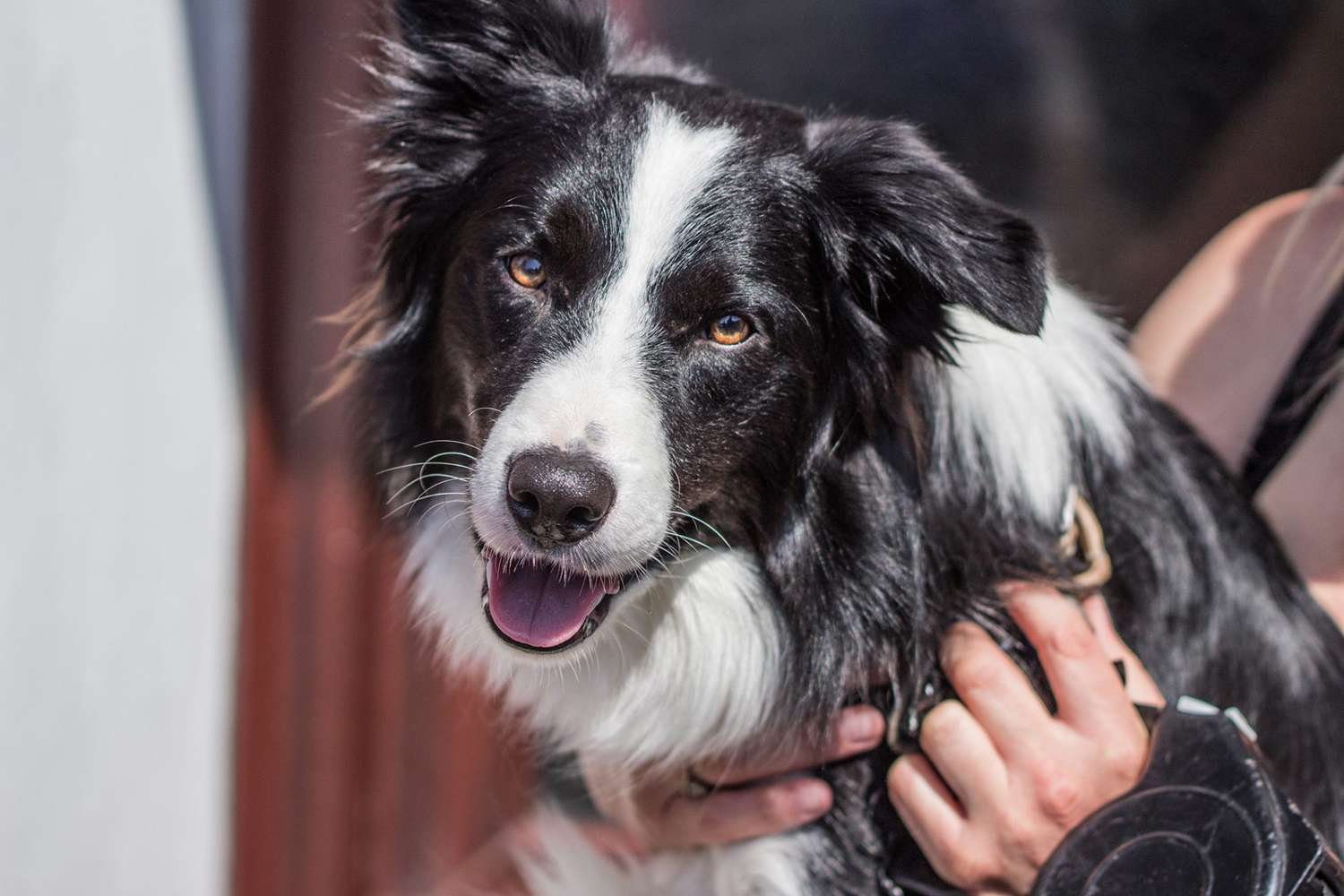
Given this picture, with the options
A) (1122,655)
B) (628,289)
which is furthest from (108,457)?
(1122,655)

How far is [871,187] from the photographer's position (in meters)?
1.69

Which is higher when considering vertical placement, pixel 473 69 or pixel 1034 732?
pixel 473 69

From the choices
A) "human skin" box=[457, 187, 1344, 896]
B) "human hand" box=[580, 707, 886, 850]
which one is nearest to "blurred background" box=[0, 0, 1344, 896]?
"human hand" box=[580, 707, 886, 850]

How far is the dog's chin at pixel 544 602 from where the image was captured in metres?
1.63

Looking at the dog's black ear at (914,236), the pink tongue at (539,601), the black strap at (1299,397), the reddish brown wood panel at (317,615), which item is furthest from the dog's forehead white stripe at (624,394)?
the reddish brown wood panel at (317,615)

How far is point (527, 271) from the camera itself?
1.67m

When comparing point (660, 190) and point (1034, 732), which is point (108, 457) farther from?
point (1034, 732)

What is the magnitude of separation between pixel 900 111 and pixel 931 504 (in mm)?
1830

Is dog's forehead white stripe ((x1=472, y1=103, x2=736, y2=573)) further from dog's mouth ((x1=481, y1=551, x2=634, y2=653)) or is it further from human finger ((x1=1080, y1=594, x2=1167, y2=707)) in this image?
human finger ((x1=1080, y1=594, x2=1167, y2=707))

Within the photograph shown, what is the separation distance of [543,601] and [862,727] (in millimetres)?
564

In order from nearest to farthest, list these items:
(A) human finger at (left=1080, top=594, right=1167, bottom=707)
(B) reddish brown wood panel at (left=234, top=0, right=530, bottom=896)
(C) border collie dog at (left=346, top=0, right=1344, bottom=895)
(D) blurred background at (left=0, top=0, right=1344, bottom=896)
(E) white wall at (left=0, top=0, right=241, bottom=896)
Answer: (C) border collie dog at (left=346, top=0, right=1344, bottom=895)
(A) human finger at (left=1080, top=594, right=1167, bottom=707)
(E) white wall at (left=0, top=0, right=241, bottom=896)
(D) blurred background at (left=0, top=0, right=1344, bottom=896)
(B) reddish brown wood panel at (left=234, top=0, right=530, bottom=896)

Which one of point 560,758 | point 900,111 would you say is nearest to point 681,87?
point 560,758

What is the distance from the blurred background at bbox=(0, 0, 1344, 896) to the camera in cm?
247

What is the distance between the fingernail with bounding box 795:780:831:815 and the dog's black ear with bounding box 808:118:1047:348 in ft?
2.41
